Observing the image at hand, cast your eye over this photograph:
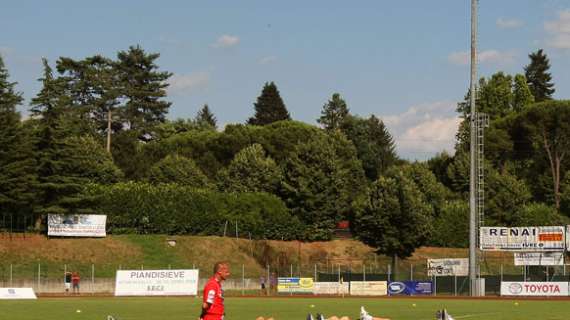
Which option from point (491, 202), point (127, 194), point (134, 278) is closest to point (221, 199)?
point (127, 194)

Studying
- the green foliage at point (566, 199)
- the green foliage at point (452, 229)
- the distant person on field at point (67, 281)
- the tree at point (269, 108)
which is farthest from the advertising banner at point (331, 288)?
the tree at point (269, 108)

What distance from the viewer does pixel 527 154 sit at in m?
116

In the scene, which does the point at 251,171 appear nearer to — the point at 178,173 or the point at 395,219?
the point at 178,173

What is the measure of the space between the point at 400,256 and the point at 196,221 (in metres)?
20.9

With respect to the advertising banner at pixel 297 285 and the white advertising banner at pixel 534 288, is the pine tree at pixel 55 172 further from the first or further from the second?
the white advertising banner at pixel 534 288

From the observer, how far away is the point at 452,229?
10444 centimetres

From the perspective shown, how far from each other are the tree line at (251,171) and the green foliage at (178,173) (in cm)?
17

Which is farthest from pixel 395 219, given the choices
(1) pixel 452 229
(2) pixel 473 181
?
(2) pixel 473 181

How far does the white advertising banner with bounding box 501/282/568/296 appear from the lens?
6050cm

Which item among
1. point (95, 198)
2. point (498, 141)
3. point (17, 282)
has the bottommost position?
point (17, 282)

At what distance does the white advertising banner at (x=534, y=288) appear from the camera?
60497 mm

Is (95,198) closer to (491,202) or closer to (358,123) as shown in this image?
(491,202)

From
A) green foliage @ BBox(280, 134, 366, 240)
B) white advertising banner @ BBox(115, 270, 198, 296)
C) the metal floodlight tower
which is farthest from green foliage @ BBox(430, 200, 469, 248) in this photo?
white advertising banner @ BBox(115, 270, 198, 296)

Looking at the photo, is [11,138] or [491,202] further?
[491,202]
